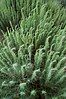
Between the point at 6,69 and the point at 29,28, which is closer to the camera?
the point at 6,69

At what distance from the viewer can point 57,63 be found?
5.60 feet

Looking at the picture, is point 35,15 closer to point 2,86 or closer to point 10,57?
point 10,57

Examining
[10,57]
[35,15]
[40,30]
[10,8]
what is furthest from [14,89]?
[10,8]

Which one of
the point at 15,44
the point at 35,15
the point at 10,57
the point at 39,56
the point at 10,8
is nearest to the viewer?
the point at 39,56

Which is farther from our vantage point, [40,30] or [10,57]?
[40,30]

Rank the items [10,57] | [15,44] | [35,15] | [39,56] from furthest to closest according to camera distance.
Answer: [35,15], [15,44], [10,57], [39,56]

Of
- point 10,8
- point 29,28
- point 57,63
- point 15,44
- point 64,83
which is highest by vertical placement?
point 10,8

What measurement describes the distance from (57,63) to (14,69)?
34 centimetres

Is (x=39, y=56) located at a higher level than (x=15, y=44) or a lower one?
lower

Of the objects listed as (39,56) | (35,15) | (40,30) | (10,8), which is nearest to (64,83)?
(39,56)

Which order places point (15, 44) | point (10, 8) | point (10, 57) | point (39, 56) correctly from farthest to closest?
point (10, 8), point (15, 44), point (10, 57), point (39, 56)

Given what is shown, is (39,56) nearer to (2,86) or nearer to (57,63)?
(57,63)

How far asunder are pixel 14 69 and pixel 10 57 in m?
0.16

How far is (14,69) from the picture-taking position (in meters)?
1.66
